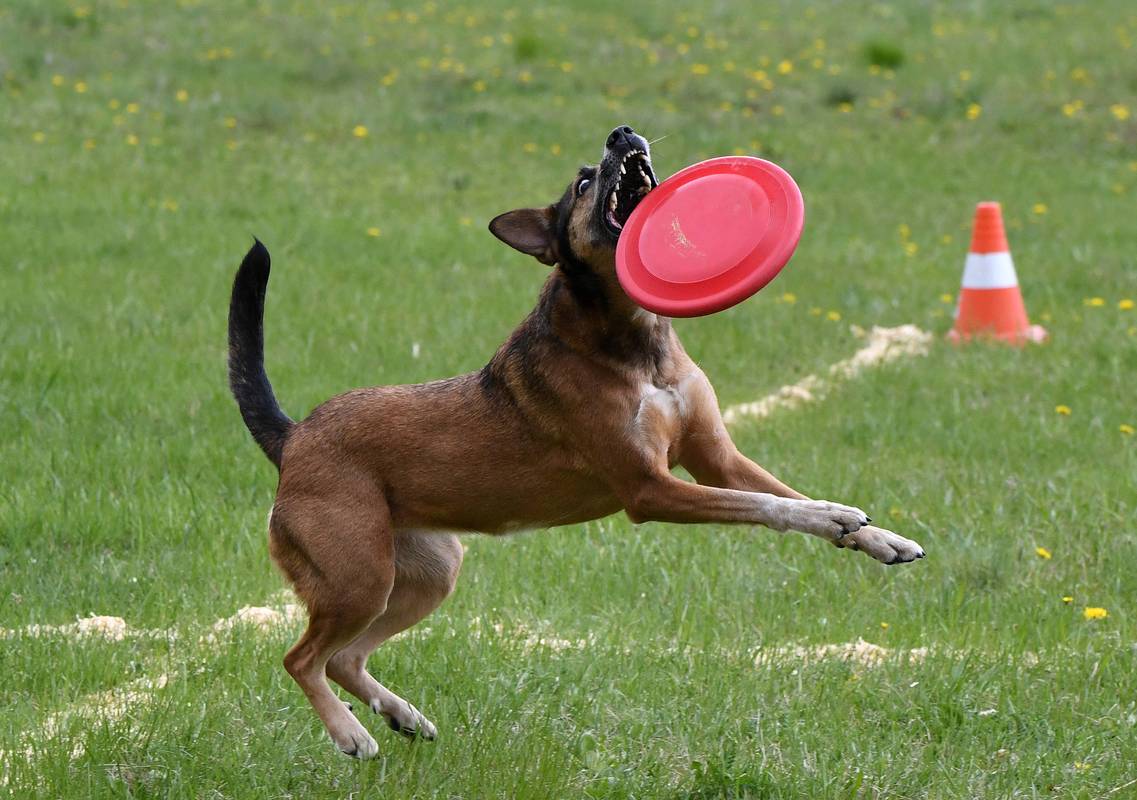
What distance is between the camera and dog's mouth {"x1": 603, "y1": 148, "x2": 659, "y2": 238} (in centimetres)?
490

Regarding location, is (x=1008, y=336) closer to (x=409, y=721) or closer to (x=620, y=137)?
(x=620, y=137)

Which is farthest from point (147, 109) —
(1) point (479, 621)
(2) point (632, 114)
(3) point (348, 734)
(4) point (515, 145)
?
(3) point (348, 734)

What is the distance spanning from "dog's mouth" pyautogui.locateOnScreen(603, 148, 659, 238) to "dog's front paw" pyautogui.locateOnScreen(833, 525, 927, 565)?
4.10ft

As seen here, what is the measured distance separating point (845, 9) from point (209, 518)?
16134 mm

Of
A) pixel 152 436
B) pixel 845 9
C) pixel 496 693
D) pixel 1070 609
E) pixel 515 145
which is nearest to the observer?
pixel 496 693

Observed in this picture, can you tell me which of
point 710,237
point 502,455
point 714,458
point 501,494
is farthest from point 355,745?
point 710,237

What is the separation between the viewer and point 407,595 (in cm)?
495

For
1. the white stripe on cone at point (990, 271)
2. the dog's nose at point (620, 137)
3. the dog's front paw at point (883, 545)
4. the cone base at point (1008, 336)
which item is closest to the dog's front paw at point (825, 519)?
the dog's front paw at point (883, 545)

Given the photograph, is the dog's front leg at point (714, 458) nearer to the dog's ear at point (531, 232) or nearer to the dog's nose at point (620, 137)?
the dog's ear at point (531, 232)

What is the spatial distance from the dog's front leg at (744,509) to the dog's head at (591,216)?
2.62ft

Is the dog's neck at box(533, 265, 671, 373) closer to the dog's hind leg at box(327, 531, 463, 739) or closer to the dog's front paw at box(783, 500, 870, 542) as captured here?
the dog's front paw at box(783, 500, 870, 542)

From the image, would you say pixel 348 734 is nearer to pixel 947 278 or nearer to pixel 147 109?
pixel 947 278

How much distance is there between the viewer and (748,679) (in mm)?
5031

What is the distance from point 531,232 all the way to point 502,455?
2.64 ft
